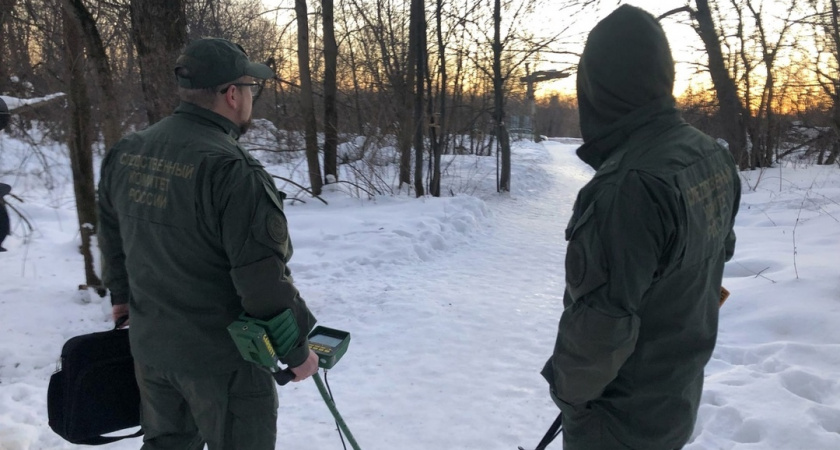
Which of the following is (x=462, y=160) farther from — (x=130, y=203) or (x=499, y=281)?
(x=130, y=203)

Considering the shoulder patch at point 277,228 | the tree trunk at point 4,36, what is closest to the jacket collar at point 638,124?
the shoulder patch at point 277,228

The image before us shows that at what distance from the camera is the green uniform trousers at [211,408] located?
2.00 metres

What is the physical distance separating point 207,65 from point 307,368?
47.4 inches

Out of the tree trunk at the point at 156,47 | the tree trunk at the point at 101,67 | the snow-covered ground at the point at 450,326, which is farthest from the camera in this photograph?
the tree trunk at the point at 156,47

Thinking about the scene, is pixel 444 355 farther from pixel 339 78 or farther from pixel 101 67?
pixel 339 78

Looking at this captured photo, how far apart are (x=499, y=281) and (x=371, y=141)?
254 inches

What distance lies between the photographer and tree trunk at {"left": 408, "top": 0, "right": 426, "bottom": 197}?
11750mm

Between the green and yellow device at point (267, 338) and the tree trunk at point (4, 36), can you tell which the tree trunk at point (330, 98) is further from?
the green and yellow device at point (267, 338)

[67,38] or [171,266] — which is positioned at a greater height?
[67,38]

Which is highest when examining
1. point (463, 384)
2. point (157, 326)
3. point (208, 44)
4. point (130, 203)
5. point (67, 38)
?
point (67, 38)

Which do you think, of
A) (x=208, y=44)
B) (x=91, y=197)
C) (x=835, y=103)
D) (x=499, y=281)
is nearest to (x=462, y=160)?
(x=835, y=103)

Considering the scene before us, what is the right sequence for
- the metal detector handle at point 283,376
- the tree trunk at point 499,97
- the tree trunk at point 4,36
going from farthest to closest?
the tree trunk at point 499,97 < the tree trunk at point 4,36 < the metal detector handle at point 283,376

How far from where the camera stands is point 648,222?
1.50m

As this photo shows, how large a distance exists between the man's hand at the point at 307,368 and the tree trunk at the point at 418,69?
10.0 metres
